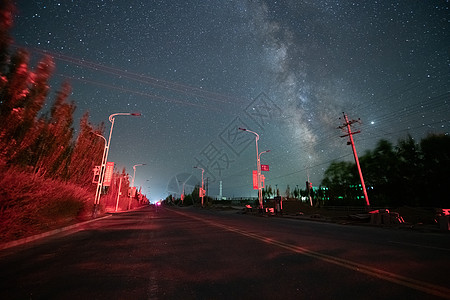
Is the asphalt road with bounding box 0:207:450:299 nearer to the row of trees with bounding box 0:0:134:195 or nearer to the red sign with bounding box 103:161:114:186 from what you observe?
the row of trees with bounding box 0:0:134:195

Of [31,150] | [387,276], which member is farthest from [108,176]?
[387,276]

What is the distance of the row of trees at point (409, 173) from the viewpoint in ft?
98.3

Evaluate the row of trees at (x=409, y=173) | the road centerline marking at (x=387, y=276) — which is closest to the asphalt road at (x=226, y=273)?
the road centerline marking at (x=387, y=276)

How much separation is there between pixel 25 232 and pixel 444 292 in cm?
1285

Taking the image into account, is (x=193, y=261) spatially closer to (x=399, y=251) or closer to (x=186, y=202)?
(x=399, y=251)

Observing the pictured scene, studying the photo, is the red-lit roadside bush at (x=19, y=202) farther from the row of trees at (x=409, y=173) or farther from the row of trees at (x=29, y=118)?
the row of trees at (x=409, y=173)

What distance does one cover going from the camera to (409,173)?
35094 mm

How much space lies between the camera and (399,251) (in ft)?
18.9

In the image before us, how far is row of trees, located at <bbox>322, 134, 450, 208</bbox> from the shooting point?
30.0 m

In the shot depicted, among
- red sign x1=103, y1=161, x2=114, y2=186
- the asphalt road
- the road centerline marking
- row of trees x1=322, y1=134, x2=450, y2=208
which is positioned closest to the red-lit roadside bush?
the asphalt road

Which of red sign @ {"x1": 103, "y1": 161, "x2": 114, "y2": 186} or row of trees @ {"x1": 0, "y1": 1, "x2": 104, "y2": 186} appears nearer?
row of trees @ {"x1": 0, "y1": 1, "x2": 104, "y2": 186}

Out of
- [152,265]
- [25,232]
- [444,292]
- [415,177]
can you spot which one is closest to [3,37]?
[25,232]

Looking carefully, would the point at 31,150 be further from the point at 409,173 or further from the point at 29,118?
the point at 409,173

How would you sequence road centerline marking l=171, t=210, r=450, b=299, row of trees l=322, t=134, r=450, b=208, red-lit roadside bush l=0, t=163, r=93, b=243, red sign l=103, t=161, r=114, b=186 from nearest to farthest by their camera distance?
1. road centerline marking l=171, t=210, r=450, b=299
2. red-lit roadside bush l=0, t=163, r=93, b=243
3. red sign l=103, t=161, r=114, b=186
4. row of trees l=322, t=134, r=450, b=208
